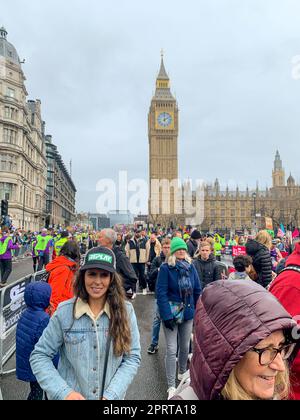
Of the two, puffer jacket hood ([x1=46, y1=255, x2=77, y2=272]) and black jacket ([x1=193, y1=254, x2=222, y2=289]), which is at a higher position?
puffer jacket hood ([x1=46, y1=255, x2=77, y2=272])

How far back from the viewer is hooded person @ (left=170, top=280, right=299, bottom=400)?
1.31 m

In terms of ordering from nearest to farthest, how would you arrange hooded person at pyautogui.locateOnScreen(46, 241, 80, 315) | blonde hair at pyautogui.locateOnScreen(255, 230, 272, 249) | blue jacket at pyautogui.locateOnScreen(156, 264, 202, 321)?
1. hooded person at pyautogui.locateOnScreen(46, 241, 80, 315)
2. blue jacket at pyautogui.locateOnScreen(156, 264, 202, 321)
3. blonde hair at pyautogui.locateOnScreen(255, 230, 272, 249)

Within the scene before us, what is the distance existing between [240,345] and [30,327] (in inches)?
109

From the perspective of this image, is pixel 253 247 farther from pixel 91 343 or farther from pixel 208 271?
pixel 91 343

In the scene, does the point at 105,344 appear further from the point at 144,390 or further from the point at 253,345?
the point at 144,390

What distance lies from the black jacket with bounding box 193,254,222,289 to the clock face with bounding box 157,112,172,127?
346ft

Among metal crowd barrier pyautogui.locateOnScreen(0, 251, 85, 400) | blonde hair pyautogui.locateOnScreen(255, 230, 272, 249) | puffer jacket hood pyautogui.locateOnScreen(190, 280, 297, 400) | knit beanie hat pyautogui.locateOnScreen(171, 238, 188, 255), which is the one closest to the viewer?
puffer jacket hood pyautogui.locateOnScreen(190, 280, 297, 400)

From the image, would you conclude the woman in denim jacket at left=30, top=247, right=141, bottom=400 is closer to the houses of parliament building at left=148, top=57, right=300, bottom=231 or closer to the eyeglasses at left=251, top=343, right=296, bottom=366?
the eyeglasses at left=251, top=343, right=296, bottom=366

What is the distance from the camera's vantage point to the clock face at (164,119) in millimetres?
106812

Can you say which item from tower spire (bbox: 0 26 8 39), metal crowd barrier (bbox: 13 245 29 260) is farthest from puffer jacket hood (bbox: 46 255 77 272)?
tower spire (bbox: 0 26 8 39)

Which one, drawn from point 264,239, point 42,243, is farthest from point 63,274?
point 42,243

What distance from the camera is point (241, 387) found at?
4.56 feet

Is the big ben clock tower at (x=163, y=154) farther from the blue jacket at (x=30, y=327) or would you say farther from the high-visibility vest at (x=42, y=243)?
the blue jacket at (x=30, y=327)
